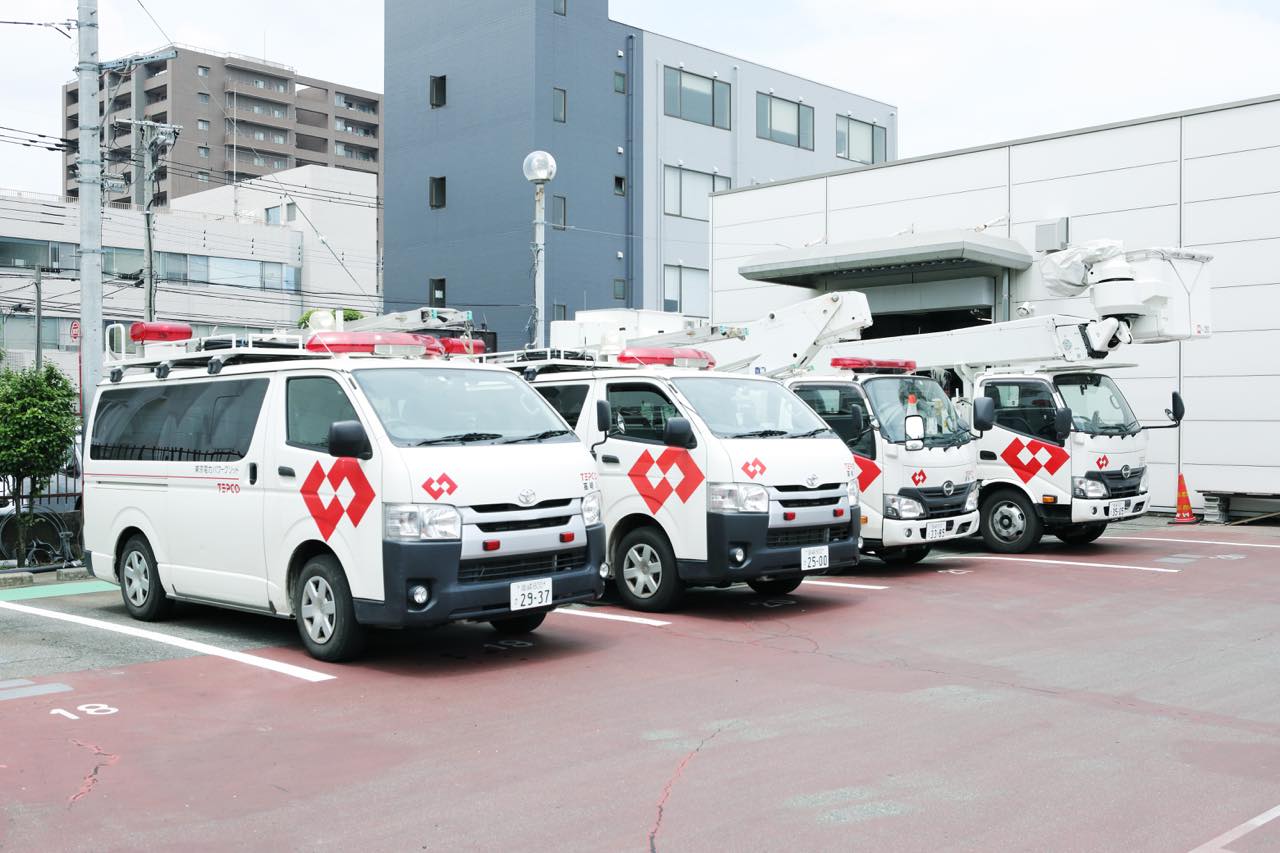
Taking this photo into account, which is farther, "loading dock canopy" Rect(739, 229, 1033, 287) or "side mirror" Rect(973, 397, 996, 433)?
"loading dock canopy" Rect(739, 229, 1033, 287)

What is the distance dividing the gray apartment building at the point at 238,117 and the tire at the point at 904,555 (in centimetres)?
6938

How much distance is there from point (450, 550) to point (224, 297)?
168 feet

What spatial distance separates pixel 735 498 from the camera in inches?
403

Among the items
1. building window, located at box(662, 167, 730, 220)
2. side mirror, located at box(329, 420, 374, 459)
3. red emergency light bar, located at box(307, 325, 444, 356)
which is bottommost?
side mirror, located at box(329, 420, 374, 459)

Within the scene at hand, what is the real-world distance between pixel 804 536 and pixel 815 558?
212 millimetres

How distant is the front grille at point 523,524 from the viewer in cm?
821

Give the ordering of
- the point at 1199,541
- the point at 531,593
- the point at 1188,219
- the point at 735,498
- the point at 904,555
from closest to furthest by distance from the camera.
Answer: the point at 531,593 < the point at 735,498 < the point at 904,555 < the point at 1199,541 < the point at 1188,219

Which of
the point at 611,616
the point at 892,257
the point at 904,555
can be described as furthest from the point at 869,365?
the point at 892,257

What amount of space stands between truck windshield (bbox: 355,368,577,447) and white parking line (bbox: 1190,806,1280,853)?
5189 millimetres

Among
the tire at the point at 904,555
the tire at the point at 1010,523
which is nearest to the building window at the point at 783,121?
the tire at the point at 1010,523

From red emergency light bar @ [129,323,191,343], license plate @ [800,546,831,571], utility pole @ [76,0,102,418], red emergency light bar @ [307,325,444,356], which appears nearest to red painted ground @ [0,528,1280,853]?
license plate @ [800,546,831,571]

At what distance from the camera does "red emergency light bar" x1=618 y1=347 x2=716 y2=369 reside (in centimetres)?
1238

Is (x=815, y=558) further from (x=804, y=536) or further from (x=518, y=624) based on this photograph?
(x=518, y=624)

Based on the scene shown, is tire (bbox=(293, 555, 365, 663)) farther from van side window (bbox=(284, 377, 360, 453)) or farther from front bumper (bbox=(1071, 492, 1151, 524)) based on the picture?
front bumper (bbox=(1071, 492, 1151, 524))
